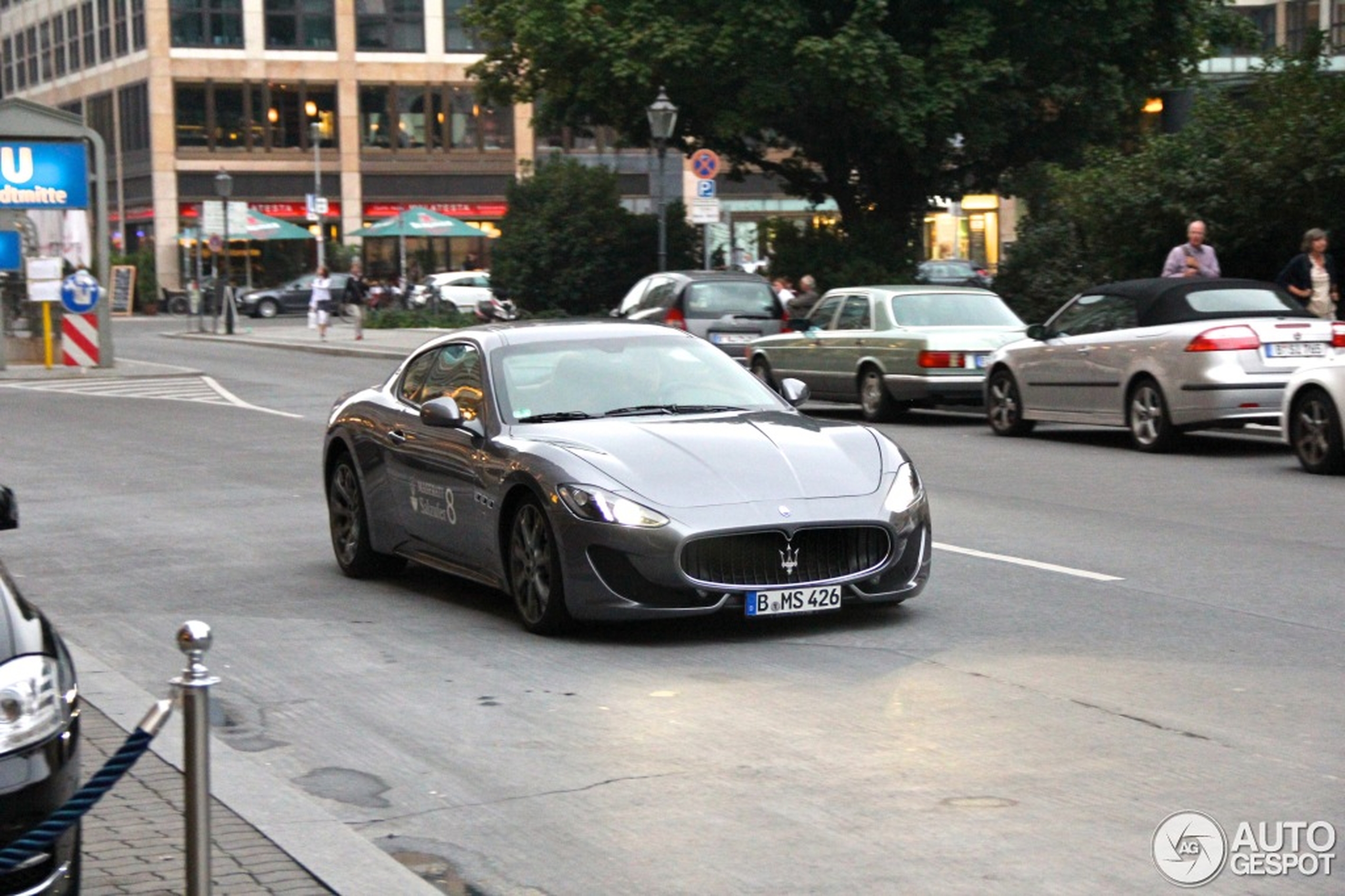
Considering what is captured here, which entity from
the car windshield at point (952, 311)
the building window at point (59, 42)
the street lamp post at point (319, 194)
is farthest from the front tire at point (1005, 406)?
the building window at point (59, 42)

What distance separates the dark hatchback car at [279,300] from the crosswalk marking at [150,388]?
3514 centimetres

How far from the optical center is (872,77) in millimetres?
32812

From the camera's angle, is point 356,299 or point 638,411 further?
point 356,299

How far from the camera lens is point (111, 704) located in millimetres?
7504

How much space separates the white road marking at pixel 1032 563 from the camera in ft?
34.1

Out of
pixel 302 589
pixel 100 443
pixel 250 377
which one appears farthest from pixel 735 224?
pixel 302 589

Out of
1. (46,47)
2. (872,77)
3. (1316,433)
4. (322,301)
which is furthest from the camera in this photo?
(46,47)

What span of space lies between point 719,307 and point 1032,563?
1655 centimetres

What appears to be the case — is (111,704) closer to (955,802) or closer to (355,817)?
(355,817)

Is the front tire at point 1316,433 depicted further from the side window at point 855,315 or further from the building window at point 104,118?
the building window at point 104,118

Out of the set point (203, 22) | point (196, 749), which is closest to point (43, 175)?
point (196, 749)

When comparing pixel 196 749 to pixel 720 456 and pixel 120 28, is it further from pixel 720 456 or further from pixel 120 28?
pixel 120 28

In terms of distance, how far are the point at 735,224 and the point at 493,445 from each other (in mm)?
58770

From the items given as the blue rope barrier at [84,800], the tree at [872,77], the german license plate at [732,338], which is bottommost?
the blue rope barrier at [84,800]
